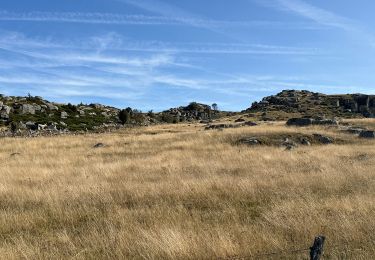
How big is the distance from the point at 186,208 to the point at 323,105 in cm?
11631

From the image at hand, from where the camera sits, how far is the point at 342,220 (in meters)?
8.95

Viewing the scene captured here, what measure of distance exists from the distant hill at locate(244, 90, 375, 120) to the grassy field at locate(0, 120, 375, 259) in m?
84.8

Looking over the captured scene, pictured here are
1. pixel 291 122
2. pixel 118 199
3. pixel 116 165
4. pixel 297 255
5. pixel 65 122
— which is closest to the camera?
pixel 297 255

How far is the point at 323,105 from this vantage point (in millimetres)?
120562

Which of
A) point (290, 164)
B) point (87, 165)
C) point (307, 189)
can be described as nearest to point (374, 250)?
point (307, 189)

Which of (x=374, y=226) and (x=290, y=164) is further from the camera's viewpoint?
(x=290, y=164)

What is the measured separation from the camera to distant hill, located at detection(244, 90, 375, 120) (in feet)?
346

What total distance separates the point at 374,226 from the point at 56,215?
7.04 metres

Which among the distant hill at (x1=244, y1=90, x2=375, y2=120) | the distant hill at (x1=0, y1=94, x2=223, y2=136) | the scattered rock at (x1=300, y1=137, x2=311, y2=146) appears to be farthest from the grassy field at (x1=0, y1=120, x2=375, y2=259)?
the distant hill at (x1=244, y1=90, x2=375, y2=120)

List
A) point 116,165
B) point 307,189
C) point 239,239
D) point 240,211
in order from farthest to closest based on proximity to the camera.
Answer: point 116,165 < point 307,189 < point 240,211 < point 239,239

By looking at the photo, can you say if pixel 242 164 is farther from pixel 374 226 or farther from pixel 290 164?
pixel 374 226

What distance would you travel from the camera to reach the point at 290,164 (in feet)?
62.6

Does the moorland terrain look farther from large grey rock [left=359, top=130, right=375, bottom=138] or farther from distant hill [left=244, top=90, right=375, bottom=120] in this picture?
distant hill [left=244, top=90, right=375, bottom=120]

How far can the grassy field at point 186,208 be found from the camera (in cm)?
762
